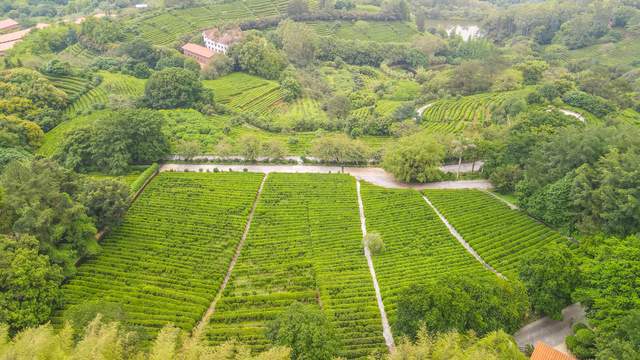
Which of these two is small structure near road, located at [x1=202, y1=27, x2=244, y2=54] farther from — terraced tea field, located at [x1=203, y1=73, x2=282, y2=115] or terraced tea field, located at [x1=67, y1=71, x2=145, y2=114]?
terraced tea field, located at [x1=67, y1=71, x2=145, y2=114]

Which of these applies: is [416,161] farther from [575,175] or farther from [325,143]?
[575,175]

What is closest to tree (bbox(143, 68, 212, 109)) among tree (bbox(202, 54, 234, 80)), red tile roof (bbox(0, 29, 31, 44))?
tree (bbox(202, 54, 234, 80))

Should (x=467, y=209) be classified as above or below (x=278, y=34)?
below

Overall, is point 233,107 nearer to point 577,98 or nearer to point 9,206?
point 9,206

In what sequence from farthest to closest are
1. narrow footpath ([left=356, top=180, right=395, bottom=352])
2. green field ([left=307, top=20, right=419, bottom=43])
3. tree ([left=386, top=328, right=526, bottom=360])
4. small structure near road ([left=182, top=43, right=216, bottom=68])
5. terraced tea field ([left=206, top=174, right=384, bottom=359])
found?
green field ([left=307, top=20, right=419, bottom=43])
small structure near road ([left=182, top=43, right=216, bottom=68])
terraced tea field ([left=206, top=174, right=384, bottom=359])
narrow footpath ([left=356, top=180, right=395, bottom=352])
tree ([left=386, top=328, right=526, bottom=360])

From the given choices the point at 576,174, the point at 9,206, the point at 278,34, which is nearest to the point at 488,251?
the point at 576,174

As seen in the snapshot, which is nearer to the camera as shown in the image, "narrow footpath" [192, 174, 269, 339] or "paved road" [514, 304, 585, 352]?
"narrow footpath" [192, 174, 269, 339]
